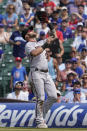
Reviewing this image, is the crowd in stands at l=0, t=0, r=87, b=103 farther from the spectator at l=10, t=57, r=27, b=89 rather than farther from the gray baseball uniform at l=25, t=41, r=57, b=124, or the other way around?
the gray baseball uniform at l=25, t=41, r=57, b=124

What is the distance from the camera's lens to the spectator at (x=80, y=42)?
53.4ft

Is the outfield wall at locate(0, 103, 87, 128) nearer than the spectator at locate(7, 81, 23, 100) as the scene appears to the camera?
Yes

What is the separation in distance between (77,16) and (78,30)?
4.17 feet

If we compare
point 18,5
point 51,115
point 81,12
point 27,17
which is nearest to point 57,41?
point 27,17

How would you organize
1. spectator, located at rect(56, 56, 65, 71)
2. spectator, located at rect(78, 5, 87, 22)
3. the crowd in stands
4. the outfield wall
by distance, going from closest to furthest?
the outfield wall, the crowd in stands, spectator, located at rect(56, 56, 65, 71), spectator, located at rect(78, 5, 87, 22)

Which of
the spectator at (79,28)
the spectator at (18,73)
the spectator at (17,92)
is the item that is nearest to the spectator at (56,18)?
the spectator at (79,28)

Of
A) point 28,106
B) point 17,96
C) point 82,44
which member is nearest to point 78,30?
point 82,44

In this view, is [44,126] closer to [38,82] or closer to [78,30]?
[38,82]

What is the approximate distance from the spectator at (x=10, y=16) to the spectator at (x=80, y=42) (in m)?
2.28

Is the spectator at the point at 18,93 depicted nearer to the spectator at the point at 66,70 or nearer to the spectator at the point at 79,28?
the spectator at the point at 66,70

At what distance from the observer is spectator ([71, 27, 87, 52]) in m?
16.3

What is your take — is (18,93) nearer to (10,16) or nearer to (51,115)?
(51,115)

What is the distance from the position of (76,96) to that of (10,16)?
5.93 m

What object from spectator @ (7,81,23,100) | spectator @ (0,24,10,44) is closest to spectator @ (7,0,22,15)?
spectator @ (0,24,10,44)
